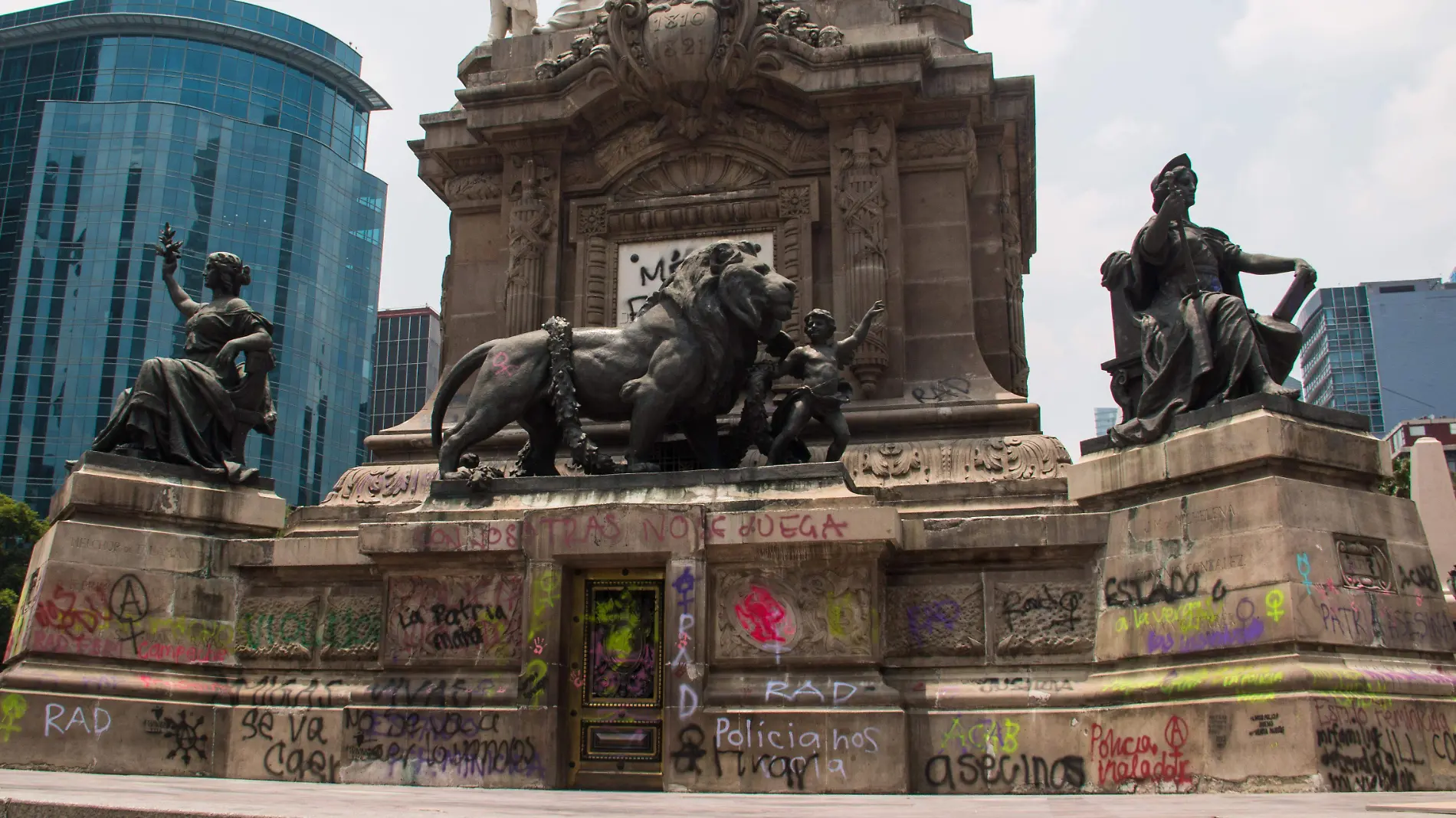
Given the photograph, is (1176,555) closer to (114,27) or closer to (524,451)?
(524,451)

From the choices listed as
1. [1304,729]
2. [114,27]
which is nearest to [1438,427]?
[1304,729]

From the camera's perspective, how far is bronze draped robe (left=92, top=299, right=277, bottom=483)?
16.0 metres

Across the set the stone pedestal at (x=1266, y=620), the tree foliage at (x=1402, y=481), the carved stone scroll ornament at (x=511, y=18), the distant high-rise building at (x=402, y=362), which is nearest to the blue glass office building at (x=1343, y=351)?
the tree foliage at (x=1402, y=481)

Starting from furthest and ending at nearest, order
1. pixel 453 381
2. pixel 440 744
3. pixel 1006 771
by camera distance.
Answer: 1. pixel 453 381
2. pixel 440 744
3. pixel 1006 771

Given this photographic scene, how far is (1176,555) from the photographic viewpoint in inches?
502

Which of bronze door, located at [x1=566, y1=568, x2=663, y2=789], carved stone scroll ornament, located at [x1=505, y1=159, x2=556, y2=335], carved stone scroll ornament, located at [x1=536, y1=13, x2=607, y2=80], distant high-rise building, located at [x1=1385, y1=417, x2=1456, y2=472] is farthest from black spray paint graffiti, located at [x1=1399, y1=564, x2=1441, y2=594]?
distant high-rise building, located at [x1=1385, y1=417, x2=1456, y2=472]

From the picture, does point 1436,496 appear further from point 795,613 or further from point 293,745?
point 293,745

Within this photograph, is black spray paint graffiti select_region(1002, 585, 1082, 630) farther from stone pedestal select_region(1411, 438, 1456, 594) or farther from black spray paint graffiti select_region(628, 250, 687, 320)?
stone pedestal select_region(1411, 438, 1456, 594)

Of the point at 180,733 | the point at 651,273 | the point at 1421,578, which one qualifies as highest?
the point at 651,273

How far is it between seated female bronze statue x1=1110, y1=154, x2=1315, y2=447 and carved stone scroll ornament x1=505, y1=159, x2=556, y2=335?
8018 mm

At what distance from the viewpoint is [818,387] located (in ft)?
47.0

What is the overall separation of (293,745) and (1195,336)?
10.9m

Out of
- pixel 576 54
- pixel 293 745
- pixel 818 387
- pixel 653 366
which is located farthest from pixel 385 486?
pixel 576 54

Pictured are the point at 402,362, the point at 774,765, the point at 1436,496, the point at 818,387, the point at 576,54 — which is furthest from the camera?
the point at 402,362
